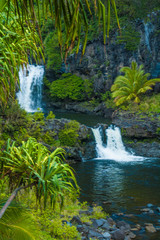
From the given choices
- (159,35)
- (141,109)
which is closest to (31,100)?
(141,109)

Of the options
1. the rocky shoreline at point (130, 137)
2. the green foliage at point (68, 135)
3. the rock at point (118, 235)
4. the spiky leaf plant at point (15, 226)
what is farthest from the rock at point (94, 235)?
the green foliage at point (68, 135)

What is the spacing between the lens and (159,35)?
26094 mm

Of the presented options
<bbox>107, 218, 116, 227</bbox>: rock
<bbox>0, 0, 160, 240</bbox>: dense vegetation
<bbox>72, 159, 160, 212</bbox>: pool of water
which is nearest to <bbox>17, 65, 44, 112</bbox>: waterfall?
<bbox>0, 0, 160, 240</bbox>: dense vegetation

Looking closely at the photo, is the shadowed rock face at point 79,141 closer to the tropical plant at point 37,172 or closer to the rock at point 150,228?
the rock at point 150,228

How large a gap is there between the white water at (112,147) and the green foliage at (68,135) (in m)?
1.93

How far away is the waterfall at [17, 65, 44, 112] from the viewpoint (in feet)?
96.1

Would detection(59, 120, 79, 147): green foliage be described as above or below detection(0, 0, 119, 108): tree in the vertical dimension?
below

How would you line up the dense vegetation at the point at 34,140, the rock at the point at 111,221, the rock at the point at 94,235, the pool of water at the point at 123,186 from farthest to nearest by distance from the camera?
the pool of water at the point at 123,186
the rock at the point at 111,221
the rock at the point at 94,235
the dense vegetation at the point at 34,140

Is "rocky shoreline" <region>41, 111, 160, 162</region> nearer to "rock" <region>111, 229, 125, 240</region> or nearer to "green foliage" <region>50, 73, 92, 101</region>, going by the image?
"rock" <region>111, 229, 125, 240</region>

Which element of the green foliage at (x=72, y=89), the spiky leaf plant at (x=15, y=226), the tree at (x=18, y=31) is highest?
the green foliage at (x=72, y=89)

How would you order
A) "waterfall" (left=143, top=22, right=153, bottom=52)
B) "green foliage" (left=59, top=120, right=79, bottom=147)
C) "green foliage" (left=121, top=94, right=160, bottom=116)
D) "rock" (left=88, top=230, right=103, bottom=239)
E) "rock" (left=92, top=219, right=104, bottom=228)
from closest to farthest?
"rock" (left=88, top=230, right=103, bottom=239) < "rock" (left=92, top=219, right=104, bottom=228) < "green foliage" (left=59, top=120, right=79, bottom=147) < "green foliage" (left=121, top=94, right=160, bottom=116) < "waterfall" (left=143, top=22, right=153, bottom=52)

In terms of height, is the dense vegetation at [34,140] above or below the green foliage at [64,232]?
above

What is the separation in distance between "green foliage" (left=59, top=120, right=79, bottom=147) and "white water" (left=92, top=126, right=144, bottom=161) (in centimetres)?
193

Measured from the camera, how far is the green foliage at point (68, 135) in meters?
14.0
